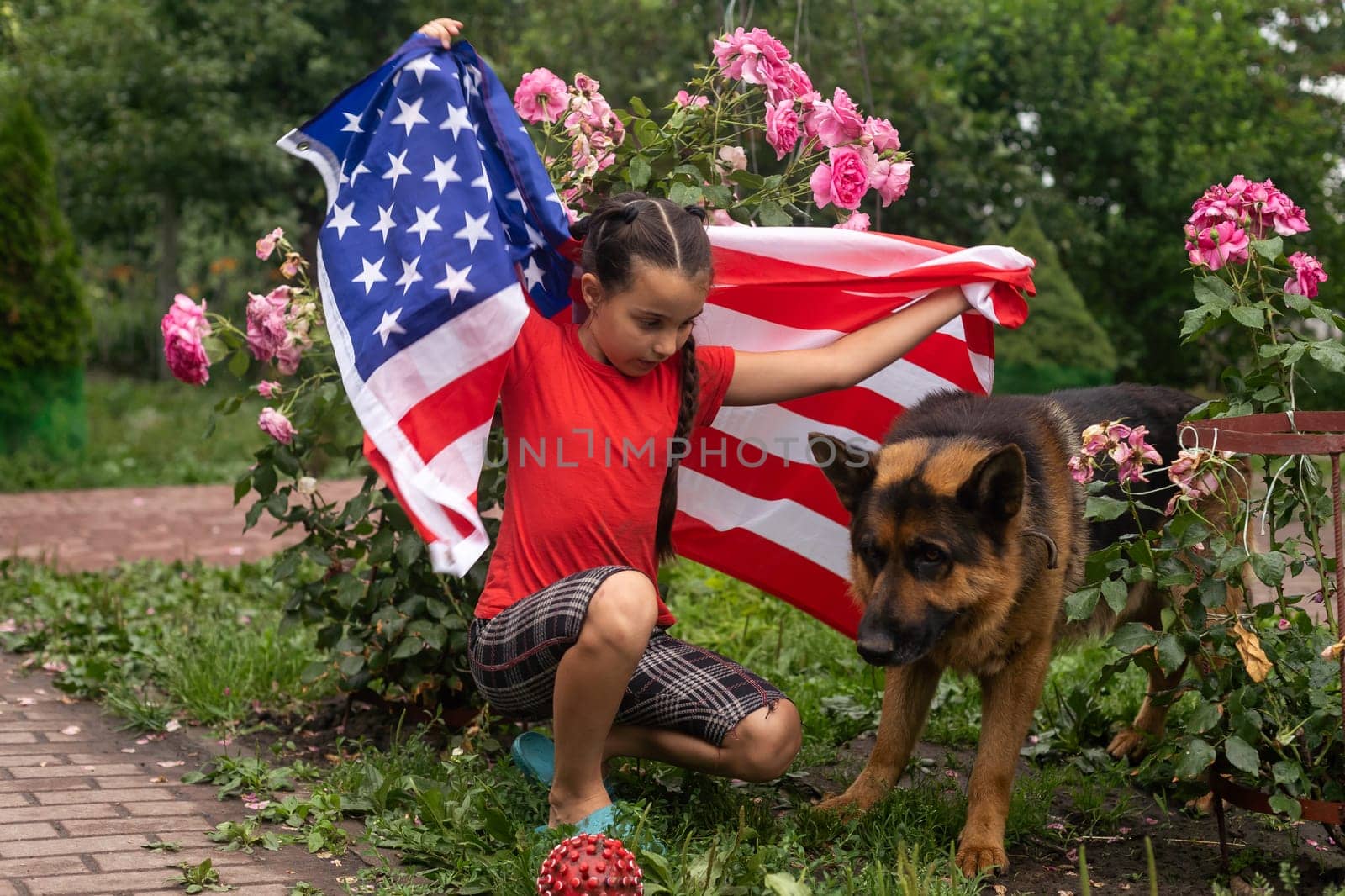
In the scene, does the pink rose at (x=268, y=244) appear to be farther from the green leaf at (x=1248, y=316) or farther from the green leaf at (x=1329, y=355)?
the green leaf at (x=1329, y=355)

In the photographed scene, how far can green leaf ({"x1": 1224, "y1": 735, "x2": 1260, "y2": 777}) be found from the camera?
299 centimetres

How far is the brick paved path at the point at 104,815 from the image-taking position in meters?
3.08

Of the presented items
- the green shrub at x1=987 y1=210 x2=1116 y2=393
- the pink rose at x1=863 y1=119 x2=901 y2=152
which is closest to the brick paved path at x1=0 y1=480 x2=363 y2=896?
the pink rose at x1=863 y1=119 x2=901 y2=152

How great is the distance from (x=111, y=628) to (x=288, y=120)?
12258mm

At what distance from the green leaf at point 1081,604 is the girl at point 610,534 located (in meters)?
0.79

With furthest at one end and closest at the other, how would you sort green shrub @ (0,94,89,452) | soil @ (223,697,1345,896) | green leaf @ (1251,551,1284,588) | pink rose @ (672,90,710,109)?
green shrub @ (0,94,89,452)
pink rose @ (672,90,710,109)
soil @ (223,697,1345,896)
green leaf @ (1251,551,1284,588)

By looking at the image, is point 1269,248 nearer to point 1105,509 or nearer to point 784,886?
point 1105,509

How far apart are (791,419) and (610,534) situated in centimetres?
96

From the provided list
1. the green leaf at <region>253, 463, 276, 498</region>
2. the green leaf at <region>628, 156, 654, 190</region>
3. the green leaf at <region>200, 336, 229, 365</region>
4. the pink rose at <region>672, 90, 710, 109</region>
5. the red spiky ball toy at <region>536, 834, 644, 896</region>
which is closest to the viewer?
the red spiky ball toy at <region>536, 834, 644, 896</region>

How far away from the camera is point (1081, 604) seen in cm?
317

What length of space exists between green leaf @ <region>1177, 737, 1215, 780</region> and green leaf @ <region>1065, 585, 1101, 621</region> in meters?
0.39

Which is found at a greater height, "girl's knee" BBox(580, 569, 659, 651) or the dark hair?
the dark hair

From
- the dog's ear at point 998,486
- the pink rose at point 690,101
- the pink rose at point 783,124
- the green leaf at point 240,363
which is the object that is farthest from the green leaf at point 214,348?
the dog's ear at point 998,486

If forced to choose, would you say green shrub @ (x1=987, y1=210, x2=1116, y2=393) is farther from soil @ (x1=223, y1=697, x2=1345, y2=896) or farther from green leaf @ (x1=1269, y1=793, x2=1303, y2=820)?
green leaf @ (x1=1269, y1=793, x2=1303, y2=820)
